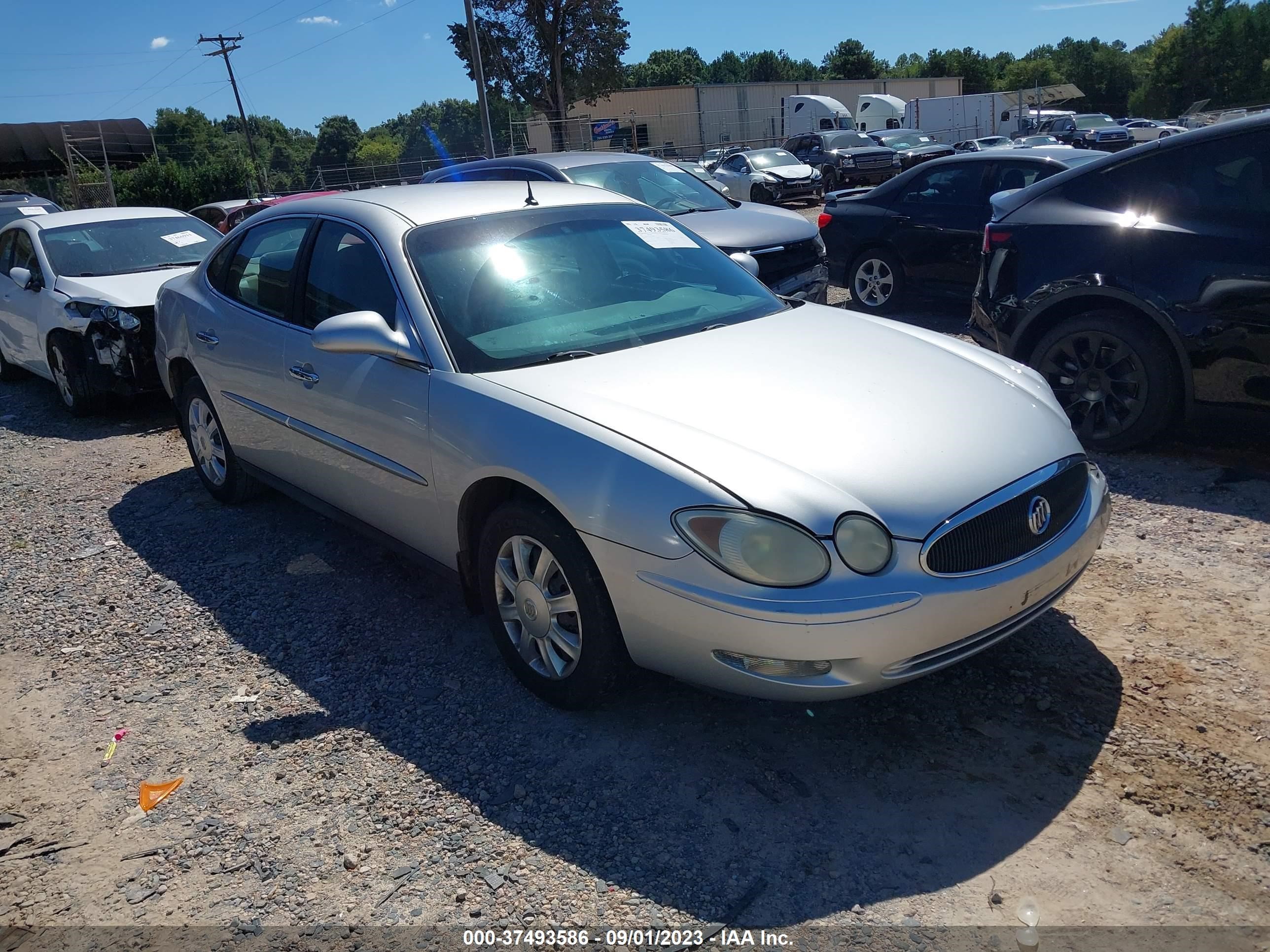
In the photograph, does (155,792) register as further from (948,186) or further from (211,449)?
(948,186)

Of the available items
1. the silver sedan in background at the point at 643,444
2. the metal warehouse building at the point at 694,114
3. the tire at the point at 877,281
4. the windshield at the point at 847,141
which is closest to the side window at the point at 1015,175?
the tire at the point at 877,281

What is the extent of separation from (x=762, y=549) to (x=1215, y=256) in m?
3.40

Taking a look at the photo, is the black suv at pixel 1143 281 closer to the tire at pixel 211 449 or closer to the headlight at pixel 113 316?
the tire at pixel 211 449

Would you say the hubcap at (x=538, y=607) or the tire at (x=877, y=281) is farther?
the tire at (x=877, y=281)

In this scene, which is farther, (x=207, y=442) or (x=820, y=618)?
A: (x=207, y=442)

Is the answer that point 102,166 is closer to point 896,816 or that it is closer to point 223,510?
point 223,510

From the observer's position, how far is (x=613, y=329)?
12.0 feet

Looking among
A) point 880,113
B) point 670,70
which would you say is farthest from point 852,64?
point 880,113

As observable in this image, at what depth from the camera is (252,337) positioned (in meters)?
4.49

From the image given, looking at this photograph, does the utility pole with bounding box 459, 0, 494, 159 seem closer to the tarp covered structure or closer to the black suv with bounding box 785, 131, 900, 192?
the black suv with bounding box 785, 131, 900, 192

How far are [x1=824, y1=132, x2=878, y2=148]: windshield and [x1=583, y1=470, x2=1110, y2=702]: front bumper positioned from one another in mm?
28780

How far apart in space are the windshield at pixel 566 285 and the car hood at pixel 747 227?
3.64 m

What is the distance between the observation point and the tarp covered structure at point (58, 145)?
3731 cm

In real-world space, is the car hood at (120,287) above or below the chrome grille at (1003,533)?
above
